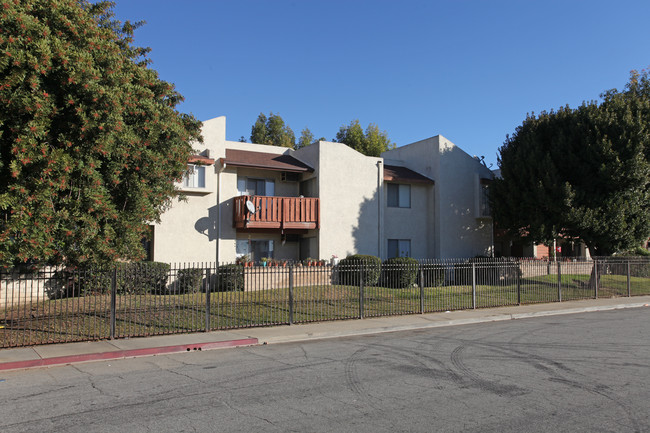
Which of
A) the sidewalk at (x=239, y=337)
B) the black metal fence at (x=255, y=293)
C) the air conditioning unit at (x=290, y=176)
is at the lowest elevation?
the sidewalk at (x=239, y=337)

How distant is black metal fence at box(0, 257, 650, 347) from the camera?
12211 millimetres

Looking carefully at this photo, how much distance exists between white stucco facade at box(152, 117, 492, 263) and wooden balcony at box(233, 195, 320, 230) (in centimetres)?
46

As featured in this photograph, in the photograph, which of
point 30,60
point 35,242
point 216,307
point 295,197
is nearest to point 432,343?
point 216,307

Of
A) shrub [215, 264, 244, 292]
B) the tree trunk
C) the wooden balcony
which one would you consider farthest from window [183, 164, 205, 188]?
the tree trunk

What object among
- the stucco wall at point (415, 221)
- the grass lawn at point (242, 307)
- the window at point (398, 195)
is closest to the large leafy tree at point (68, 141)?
the grass lawn at point (242, 307)

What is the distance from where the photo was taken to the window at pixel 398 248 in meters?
27.6

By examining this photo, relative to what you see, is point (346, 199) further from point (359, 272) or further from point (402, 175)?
point (359, 272)

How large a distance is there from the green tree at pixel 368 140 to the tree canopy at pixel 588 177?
24.0 meters

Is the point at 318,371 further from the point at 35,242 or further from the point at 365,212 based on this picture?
the point at 365,212

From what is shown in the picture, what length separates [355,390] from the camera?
7113 mm

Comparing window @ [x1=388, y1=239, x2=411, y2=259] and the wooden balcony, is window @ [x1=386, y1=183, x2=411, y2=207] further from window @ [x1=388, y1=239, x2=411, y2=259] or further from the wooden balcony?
the wooden balcony

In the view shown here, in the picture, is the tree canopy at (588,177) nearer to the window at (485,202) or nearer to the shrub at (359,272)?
the window at (485,202)

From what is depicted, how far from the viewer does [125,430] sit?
5.45m

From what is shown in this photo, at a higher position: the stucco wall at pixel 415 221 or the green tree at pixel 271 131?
the green tree at pixel 271 131
